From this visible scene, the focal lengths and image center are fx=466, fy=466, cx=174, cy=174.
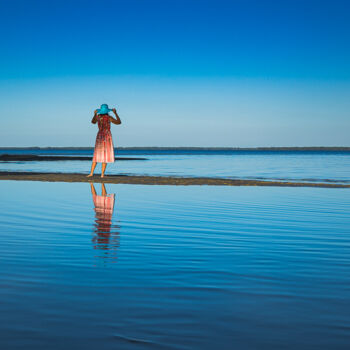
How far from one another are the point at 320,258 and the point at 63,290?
10.7 ft

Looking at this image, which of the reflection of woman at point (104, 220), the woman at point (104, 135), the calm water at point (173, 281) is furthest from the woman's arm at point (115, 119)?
the calm water at point (173, 281)

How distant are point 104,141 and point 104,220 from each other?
37.9ft

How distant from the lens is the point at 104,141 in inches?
790

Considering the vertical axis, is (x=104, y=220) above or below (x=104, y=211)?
below

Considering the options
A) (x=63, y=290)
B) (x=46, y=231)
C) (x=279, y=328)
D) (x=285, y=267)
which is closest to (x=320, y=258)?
(x=285, y=267)

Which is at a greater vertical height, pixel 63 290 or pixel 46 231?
pixel 46 231

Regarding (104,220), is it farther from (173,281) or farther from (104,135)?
(104,135)

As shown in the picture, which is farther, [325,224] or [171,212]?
[171,212]

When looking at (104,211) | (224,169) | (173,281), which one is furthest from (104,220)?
(224,169)

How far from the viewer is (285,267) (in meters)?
5.37

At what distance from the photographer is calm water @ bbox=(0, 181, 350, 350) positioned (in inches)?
131

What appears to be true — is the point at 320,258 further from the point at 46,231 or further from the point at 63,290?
the point at 46,231

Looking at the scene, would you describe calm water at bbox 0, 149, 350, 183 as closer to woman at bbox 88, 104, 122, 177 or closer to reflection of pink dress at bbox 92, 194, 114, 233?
woman at bbox 88, 104, 122, 177

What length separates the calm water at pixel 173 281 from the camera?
3326mm
